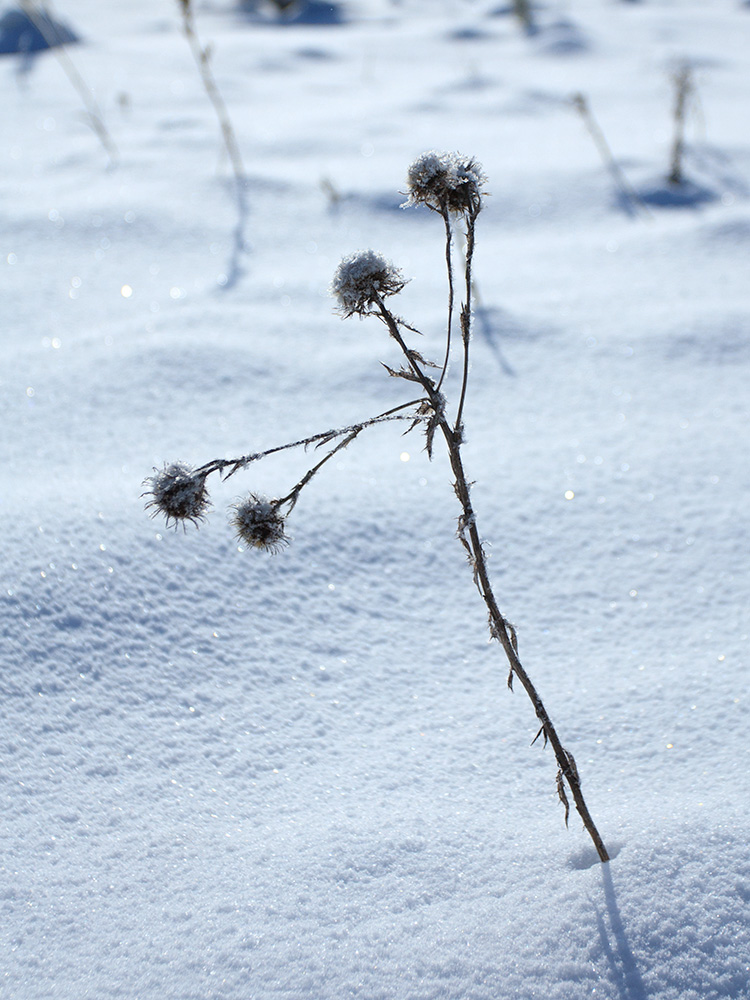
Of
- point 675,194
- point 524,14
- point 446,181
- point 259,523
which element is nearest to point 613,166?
point 675,194

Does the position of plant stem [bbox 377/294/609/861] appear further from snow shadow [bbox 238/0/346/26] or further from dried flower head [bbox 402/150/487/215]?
snow shadow [bbox 238/0/346/26]

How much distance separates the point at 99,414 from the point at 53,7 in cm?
651

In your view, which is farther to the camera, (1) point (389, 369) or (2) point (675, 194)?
(2) point (675, 194)

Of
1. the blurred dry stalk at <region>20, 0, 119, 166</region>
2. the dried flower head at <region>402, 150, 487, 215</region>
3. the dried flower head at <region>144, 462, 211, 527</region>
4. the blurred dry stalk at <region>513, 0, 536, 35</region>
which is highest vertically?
the blurred dry stalk at <region>513, 0, 536, 35</region>

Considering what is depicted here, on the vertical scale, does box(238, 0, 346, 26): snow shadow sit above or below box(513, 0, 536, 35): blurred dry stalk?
above

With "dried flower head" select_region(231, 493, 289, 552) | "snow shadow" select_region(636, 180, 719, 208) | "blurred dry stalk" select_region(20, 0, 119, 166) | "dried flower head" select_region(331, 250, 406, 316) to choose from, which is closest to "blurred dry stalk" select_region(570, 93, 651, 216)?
"snow shadow" select_region(636, 180, 719, 208)

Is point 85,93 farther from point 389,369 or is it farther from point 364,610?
point 389,369

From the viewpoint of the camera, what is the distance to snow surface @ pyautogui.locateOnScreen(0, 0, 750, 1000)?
1.04m

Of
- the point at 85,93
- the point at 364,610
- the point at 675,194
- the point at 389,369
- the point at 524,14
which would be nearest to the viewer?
the point at 389,369

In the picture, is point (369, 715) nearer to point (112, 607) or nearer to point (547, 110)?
point (112, 607)

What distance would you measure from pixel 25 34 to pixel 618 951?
23.1 feet

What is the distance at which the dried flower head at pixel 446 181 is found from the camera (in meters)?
0.94

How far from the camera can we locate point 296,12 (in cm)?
760

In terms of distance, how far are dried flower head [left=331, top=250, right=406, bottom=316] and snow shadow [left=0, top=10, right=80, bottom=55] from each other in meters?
6.03
